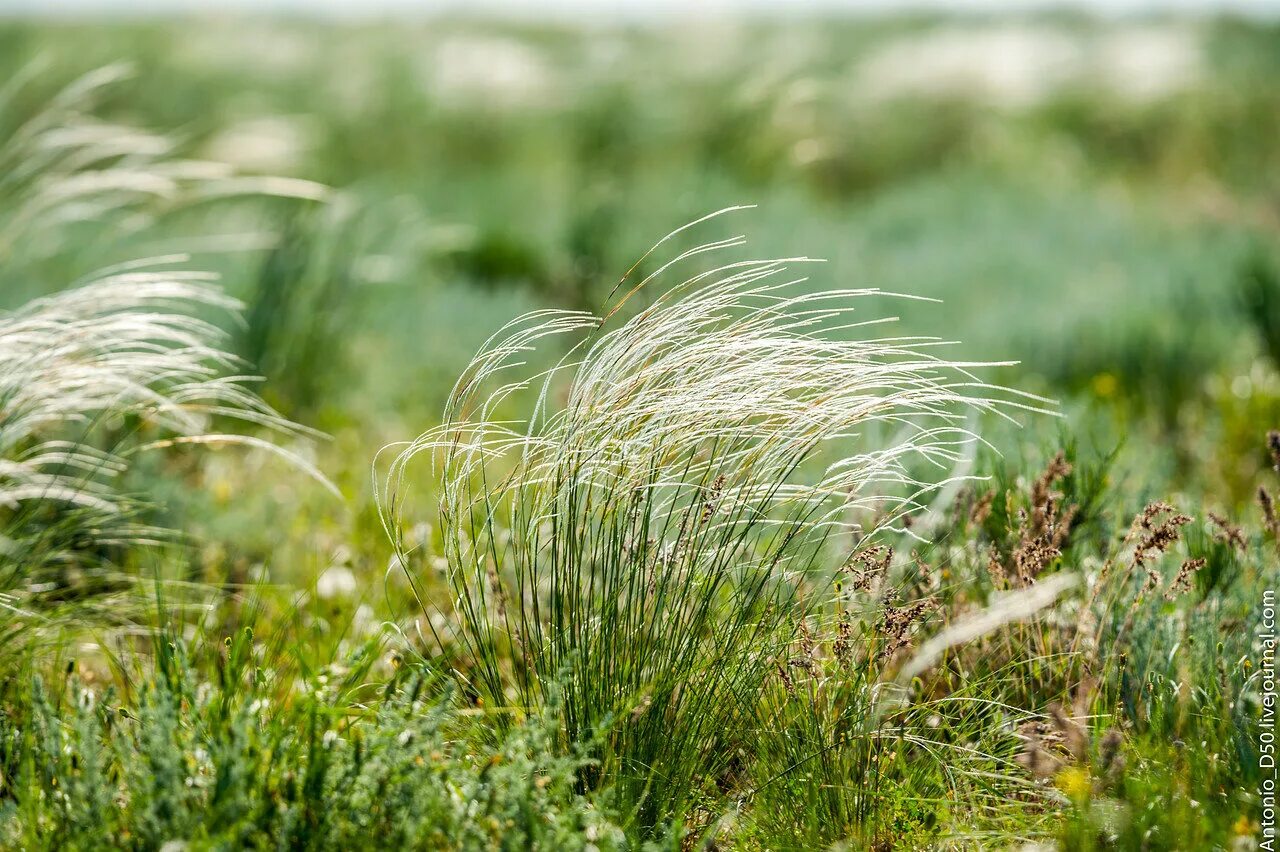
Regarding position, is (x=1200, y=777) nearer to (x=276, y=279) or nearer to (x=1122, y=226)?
(x=276, y=279)

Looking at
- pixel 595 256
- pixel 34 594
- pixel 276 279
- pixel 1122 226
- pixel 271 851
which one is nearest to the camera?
pixel 271 851

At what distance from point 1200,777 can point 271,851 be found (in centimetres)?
161

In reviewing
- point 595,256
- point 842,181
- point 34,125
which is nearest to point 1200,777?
point 34,125

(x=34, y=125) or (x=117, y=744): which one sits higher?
(x=34, y=125)

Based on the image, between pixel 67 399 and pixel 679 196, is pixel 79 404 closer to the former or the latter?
pixel 67 399

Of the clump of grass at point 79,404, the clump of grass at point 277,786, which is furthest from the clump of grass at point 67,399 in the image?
the clump of grass at point 277,786

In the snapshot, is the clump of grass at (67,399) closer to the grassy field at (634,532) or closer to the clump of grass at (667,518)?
the grassy field at (634,532)

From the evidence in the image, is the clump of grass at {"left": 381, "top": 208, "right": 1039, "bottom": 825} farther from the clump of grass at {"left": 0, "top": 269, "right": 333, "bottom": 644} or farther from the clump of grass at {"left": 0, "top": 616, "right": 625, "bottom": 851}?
the clump of grass at {"left": 0, "top": 269, "right": 333, "bottom": 644}

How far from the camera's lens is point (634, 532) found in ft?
6.59

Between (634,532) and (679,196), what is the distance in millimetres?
5503

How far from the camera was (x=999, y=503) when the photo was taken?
2658 mm

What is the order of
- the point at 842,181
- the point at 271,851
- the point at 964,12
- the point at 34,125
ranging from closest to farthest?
the point at 271,851 < the point at 34,125 < the point at 842,181 < the point at 964,12

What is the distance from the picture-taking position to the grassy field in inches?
72.1

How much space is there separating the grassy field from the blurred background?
5 cm
